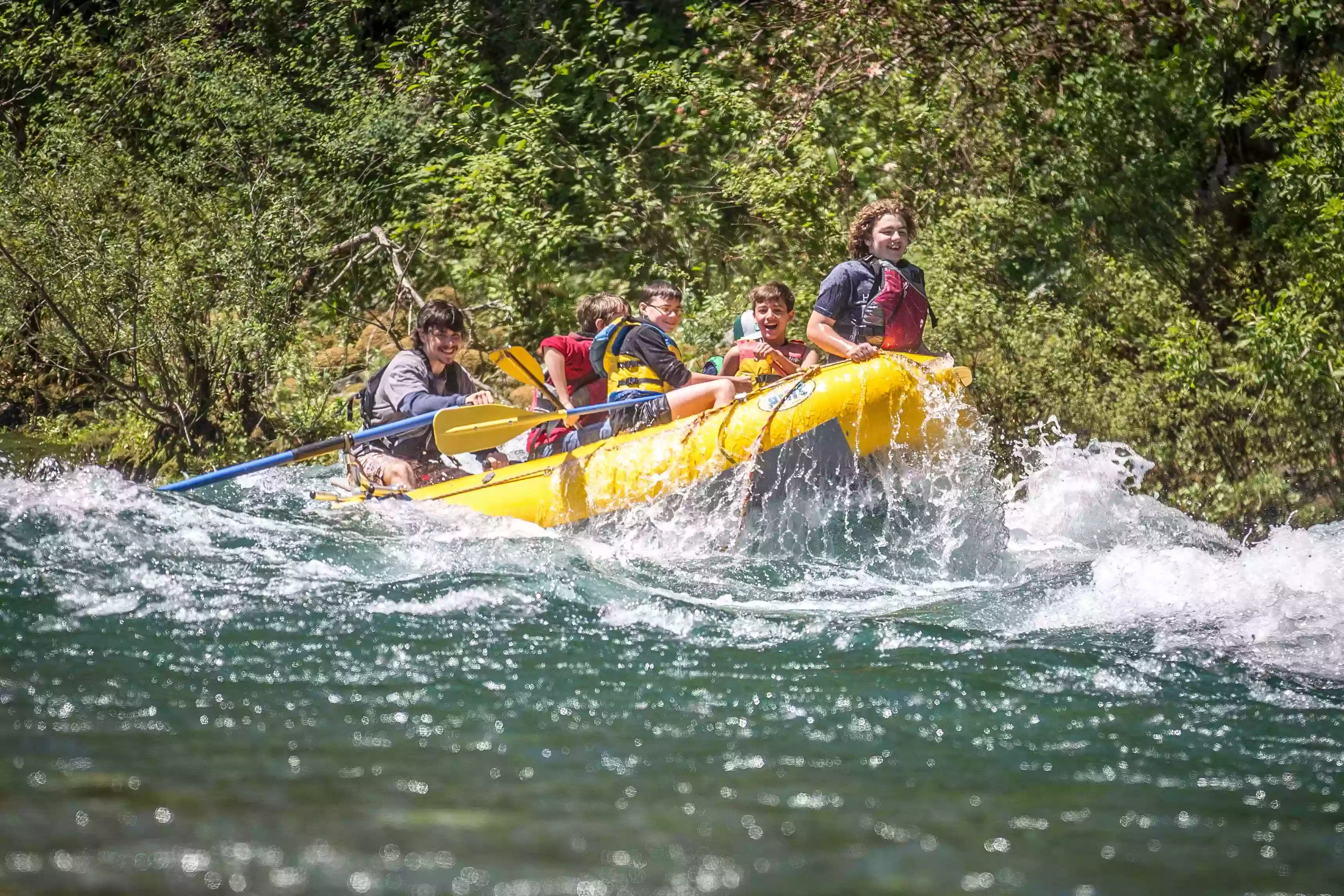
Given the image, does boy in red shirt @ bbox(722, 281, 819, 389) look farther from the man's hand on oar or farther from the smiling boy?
the man's hand on oar

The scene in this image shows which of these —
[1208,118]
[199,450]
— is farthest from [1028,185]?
[199,450]

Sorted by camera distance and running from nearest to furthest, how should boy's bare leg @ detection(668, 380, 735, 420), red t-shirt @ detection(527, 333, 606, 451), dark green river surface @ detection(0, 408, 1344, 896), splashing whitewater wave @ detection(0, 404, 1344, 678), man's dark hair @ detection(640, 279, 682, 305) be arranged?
dark green river surface @ detection(0, 408, 1344, 896) → splashing whitewater wave @ detection(0, 404, 1344, 678) → boy's bare leg @ detection(668, 380, 735, 420) → man's dark hair @ detection(640, 279, 682, 305) → red t-shirt @ detection(527, 333, 606, 451)

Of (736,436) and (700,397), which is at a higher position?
(700,397)

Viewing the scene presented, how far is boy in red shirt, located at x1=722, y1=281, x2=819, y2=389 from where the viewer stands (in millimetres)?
6883

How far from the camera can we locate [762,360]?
7035 millimetres

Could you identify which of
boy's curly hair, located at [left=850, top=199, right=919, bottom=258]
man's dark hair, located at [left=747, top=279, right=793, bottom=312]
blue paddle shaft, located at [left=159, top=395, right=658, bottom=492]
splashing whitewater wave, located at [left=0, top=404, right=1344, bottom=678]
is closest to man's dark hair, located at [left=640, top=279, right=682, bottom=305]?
man's dark hair, located at [left=747, top=279, right=793, bottom=312]

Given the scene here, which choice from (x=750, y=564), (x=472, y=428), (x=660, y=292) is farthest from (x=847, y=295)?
(x=472, y=428)

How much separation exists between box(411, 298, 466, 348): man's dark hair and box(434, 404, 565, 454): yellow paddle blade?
0.61 meters

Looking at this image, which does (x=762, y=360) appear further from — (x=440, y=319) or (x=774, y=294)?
(x=440, y=319)

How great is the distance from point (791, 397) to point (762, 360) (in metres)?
0.91

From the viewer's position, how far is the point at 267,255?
32.9 ft

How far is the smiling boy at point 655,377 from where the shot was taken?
21.4 ft

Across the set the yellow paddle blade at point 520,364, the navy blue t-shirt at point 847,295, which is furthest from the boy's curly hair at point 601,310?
the navy blue t-shirt at point 847,295

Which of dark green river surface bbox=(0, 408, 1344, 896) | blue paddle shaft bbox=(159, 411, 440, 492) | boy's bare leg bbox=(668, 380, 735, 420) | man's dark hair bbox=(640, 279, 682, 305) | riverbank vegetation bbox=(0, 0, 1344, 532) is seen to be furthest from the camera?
riverbank vegetation bbox=(0, 0, 1344, 532)
